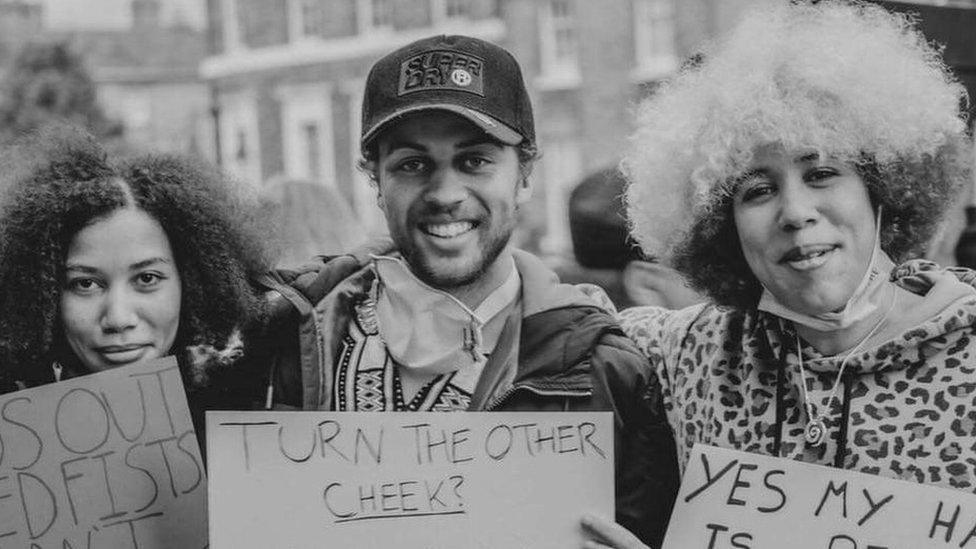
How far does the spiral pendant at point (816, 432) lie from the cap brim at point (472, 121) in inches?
33.0

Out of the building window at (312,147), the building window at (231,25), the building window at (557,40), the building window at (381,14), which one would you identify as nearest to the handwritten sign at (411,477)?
the building window at (557,40)

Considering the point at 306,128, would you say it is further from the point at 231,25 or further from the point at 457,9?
the point at 457,9

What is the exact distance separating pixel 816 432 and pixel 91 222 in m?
1.51

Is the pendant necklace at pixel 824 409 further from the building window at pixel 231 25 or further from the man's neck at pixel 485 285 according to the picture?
the building window at pixel 231 25

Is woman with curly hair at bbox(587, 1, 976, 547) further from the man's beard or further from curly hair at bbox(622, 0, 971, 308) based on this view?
the man's beard

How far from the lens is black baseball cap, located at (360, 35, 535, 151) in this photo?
8.67 ft

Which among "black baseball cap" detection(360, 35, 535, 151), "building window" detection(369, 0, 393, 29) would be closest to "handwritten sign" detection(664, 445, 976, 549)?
"black baseball cap" detection(360, 35, 535, 151)

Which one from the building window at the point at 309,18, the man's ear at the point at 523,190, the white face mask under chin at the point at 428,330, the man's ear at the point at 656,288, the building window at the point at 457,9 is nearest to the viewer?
the white face mask under chin at the point at 428,330

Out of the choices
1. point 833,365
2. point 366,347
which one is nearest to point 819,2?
point 833,365

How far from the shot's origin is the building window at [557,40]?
22547 millimetres

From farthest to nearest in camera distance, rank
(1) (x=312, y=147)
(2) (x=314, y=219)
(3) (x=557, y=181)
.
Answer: (1) (x=312, y=147)
(3) (x=557, y=181)
(2) (x=314, y=219)

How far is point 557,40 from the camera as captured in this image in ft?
74.5

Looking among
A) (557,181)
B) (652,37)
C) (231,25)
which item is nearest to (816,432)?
(652,37)

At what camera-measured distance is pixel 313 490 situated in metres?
2.46
